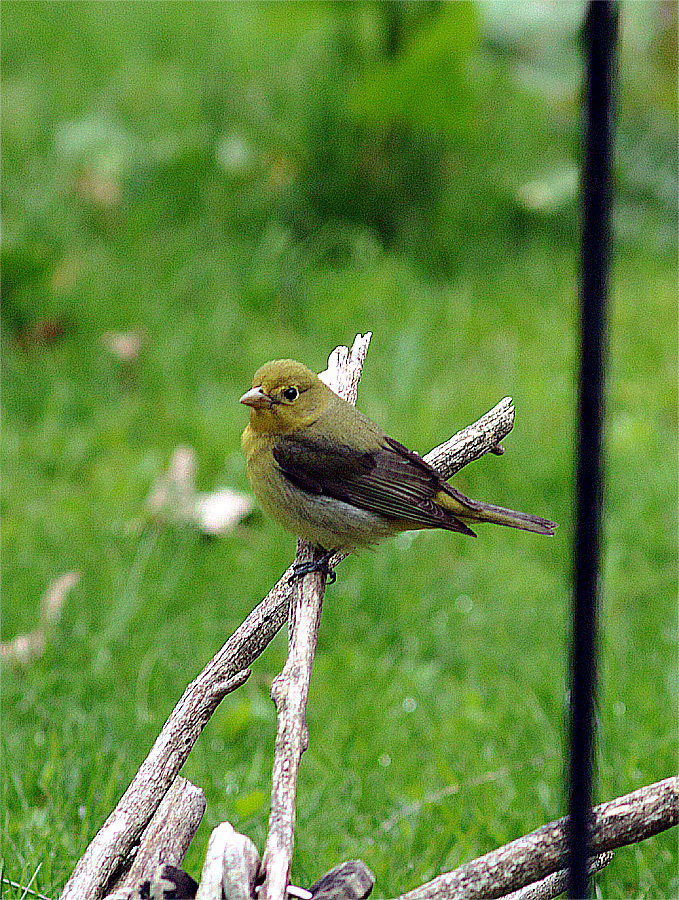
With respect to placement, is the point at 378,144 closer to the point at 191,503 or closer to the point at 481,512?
the point at 191,503

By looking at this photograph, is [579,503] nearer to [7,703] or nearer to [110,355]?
[7,703]

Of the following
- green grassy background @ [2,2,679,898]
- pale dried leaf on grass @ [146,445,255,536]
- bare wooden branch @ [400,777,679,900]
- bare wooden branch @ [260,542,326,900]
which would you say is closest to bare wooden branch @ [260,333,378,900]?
bare wooden branch @ [260,542,326,900]

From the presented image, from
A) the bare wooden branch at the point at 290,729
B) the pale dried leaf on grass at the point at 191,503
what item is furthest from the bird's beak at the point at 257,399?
the pale dried leaf on grass at the point at 191,503

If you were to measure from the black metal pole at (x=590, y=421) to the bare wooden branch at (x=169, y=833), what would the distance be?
557 mm

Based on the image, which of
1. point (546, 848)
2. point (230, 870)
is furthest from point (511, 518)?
point (230, 870)

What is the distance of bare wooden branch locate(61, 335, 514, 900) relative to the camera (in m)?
1.38

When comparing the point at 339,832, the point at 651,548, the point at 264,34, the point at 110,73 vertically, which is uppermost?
the point at 264,34

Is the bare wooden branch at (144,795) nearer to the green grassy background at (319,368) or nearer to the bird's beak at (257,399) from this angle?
the green grassy background at (319,368)

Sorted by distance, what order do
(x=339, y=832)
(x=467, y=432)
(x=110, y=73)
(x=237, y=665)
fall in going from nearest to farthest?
(x=237, y=665) → (x=467, y=432) → (x=339, y=832) → (x=110, y=73)

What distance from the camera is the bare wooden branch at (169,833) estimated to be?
1.41 m

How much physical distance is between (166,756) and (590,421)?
75 centimetres

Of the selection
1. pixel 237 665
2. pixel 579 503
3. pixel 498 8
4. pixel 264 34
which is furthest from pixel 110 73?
pixel 579 503

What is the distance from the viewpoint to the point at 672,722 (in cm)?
291

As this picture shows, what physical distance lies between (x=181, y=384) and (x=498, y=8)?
2407mm
